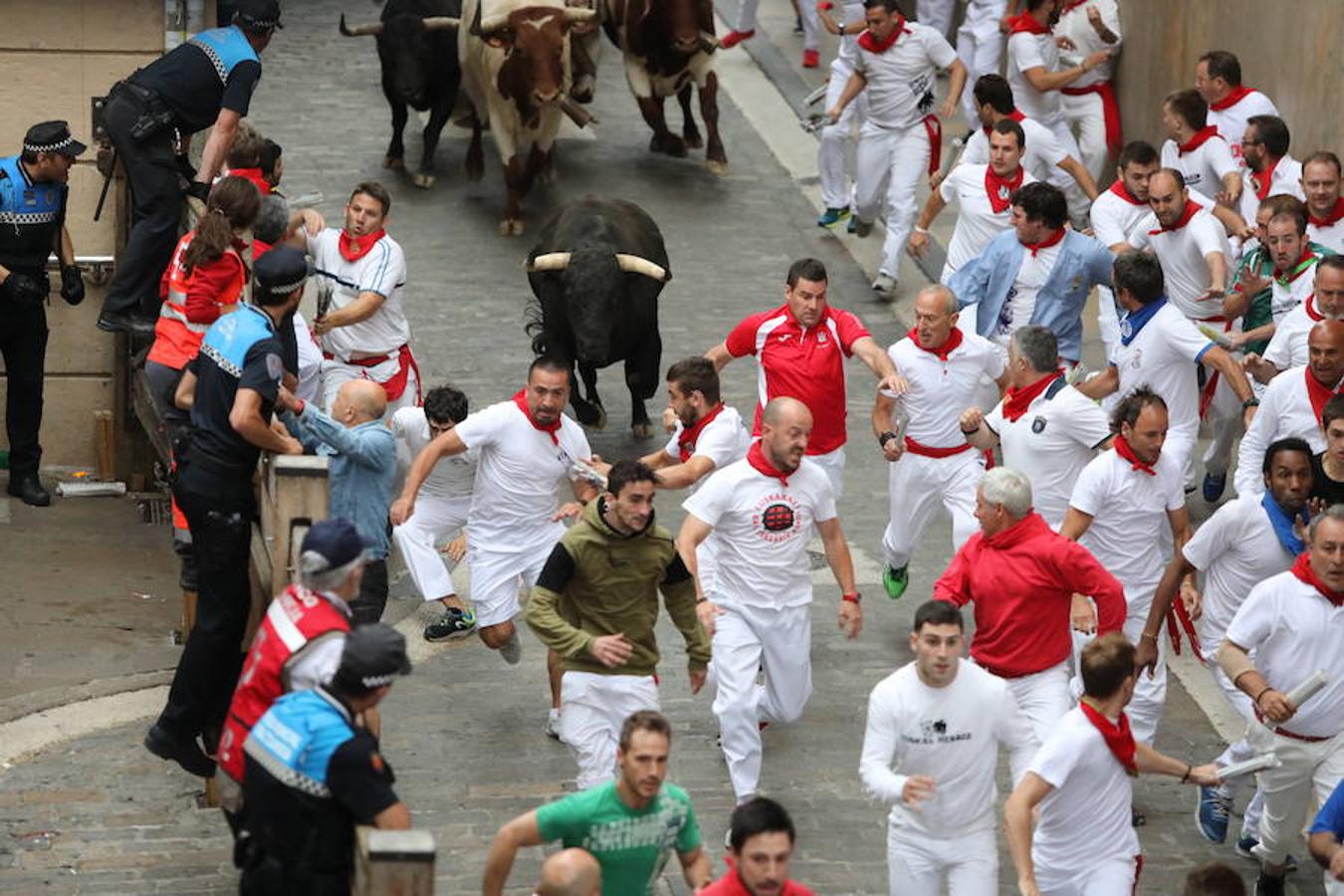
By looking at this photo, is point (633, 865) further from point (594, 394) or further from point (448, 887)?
point (594, 394)

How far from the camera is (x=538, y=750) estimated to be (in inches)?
478

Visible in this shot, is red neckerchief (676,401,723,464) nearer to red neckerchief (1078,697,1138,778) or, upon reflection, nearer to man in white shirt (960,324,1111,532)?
man in white shirt (960,324,1111,532)

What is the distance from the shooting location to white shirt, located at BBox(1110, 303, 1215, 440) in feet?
43.2

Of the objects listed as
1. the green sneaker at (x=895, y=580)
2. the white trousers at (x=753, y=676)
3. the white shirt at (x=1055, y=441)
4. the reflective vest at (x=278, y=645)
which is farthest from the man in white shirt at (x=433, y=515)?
the reflective vest at (x=278, y=645)

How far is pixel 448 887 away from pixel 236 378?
2344mm

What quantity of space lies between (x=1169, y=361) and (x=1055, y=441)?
1418 millimetres

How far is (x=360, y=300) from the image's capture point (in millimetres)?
14344

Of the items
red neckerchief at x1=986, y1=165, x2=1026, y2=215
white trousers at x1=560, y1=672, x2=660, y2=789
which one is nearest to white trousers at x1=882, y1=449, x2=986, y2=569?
red neckerchief at x1=986, y1=165, x2=1026, y2=215

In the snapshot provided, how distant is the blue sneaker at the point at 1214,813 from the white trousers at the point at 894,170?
24.9 ft

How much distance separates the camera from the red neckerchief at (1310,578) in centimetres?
1029

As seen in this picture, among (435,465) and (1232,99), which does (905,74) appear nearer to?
(1232,99)

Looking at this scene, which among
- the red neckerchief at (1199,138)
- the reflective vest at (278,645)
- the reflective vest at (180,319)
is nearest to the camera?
the reflective vest at (278,645)

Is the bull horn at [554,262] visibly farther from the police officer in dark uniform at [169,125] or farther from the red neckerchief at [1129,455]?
the red neckerchief at [1129,455]

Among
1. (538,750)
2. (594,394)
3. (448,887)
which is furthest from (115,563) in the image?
(448,887)
